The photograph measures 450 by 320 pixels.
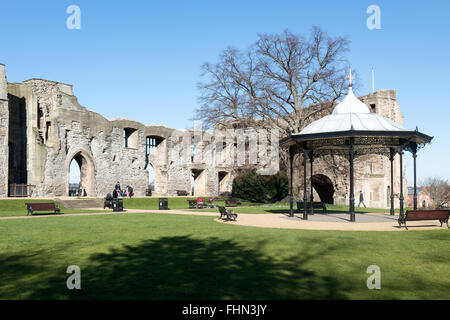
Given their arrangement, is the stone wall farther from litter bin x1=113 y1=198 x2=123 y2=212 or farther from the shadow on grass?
the shadow on grass

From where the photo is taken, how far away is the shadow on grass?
194 inches

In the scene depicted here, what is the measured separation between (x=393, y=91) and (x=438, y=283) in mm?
33251

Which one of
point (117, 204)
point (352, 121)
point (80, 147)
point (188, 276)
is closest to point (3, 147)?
point (80, 147)

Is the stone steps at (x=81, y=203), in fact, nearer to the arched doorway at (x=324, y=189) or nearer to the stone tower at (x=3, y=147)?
the stone tower at (x=3, y=147)

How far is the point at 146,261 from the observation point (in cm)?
698

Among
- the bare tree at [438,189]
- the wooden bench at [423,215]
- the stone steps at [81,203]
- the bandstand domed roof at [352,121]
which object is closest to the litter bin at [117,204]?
the stone steps at [81,203]

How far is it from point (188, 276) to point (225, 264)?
3.47 ft

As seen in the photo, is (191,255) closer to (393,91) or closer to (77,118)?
(77,118)

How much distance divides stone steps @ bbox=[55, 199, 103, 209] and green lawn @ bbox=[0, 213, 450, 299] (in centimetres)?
1480

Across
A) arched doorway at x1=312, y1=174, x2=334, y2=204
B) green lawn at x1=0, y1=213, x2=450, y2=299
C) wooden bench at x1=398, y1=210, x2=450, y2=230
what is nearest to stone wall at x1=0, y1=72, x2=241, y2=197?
arched doorway at x1=312, y1=174, x2=334, y2=204

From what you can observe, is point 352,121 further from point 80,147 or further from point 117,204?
point 80,147

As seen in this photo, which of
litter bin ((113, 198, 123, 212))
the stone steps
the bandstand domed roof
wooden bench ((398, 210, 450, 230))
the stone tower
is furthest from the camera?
the stone tower
